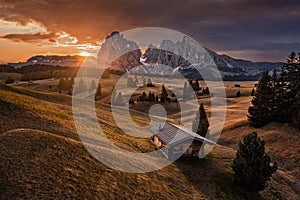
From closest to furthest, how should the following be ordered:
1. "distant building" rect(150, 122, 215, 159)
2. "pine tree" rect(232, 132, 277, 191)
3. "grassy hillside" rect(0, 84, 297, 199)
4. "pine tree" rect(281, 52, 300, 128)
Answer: "grassy hillside" rect(0, 84, 297, 199)
"pine tree" rect(232, 132, 277, 191)
"distant building" rect(150, 122, 215, 159)
"pine tree" rect(281, 52, 300, 128)

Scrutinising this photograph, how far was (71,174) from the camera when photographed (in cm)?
2091

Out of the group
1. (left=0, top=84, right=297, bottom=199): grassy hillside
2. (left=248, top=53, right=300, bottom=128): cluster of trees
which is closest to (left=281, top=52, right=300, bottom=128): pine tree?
(left=248, top=53, right=300, bottom=128): cluster of trees

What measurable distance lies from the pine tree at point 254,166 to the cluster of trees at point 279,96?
107ft

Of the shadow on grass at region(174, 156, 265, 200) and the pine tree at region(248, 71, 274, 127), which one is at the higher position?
the pine tree at region(248, 71, 274, 127)

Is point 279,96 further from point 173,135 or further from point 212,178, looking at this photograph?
point 212,178

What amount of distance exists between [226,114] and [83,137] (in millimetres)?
71830

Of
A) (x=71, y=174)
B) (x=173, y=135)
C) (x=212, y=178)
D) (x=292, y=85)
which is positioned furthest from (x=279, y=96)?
(x=71, y=174)

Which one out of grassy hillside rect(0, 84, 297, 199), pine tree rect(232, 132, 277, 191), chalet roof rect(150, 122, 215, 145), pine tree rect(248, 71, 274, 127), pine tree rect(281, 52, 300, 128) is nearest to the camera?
grassy hillside rect(0, 84, 297, 199)

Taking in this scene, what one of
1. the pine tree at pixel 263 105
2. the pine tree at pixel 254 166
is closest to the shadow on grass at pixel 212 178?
the pine tree at pixel 254 166

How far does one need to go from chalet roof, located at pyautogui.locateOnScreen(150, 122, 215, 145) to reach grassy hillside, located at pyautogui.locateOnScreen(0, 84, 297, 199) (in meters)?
3.86

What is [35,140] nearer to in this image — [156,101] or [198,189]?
[198,189]

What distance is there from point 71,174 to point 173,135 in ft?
81.0

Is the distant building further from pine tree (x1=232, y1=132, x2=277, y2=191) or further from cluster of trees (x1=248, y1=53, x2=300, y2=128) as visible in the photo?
cluster of trees (x1=248, y1=53, x2=300, y2=128)

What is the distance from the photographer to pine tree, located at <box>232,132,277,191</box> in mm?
32188
